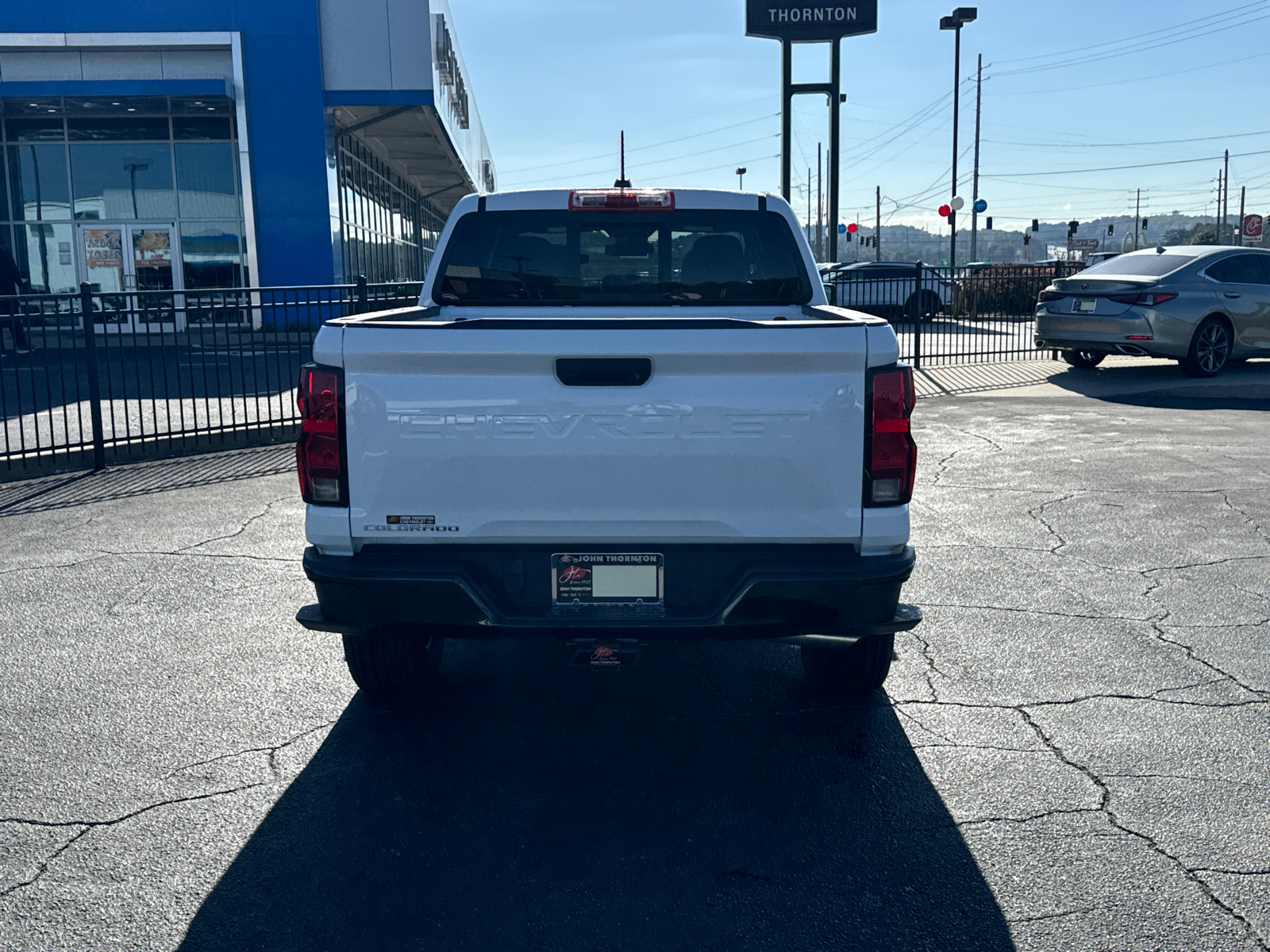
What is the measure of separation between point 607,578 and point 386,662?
117cm

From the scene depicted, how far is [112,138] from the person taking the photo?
82.1 feet

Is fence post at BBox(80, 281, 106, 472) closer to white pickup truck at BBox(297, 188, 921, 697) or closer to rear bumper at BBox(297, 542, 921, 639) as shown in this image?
white pickup truck at BBox(297, 188, 921, 697)

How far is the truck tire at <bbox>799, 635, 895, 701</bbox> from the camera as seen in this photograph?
4301mm

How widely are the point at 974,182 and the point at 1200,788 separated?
4756 cm

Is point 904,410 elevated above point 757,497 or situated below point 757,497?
above

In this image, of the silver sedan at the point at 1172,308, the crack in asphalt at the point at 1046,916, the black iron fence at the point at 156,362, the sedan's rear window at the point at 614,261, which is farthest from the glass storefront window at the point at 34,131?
the crack in asphalt at the point at 1046,916

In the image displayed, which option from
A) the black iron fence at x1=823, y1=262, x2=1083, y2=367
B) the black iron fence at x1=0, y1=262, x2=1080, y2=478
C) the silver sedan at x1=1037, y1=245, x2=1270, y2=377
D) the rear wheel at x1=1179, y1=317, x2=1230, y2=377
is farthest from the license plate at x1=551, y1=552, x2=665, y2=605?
the rear wheel at x1=1179, y1=317, x2=1230, y2=377

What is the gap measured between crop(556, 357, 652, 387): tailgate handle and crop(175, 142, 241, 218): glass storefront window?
23634mm

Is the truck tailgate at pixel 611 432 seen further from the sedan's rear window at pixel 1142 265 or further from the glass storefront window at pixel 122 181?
the glass storefront window at pixel 122 181

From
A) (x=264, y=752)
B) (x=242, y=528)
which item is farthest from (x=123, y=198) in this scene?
(x=264, y=752)

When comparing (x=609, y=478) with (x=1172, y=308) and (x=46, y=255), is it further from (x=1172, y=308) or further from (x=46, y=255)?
(x=46, y=255)

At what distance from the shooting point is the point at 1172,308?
14422 mm

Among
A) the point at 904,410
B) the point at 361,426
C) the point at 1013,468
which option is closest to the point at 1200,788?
the point at 904,410

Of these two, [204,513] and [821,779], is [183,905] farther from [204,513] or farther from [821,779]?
[204,513]
